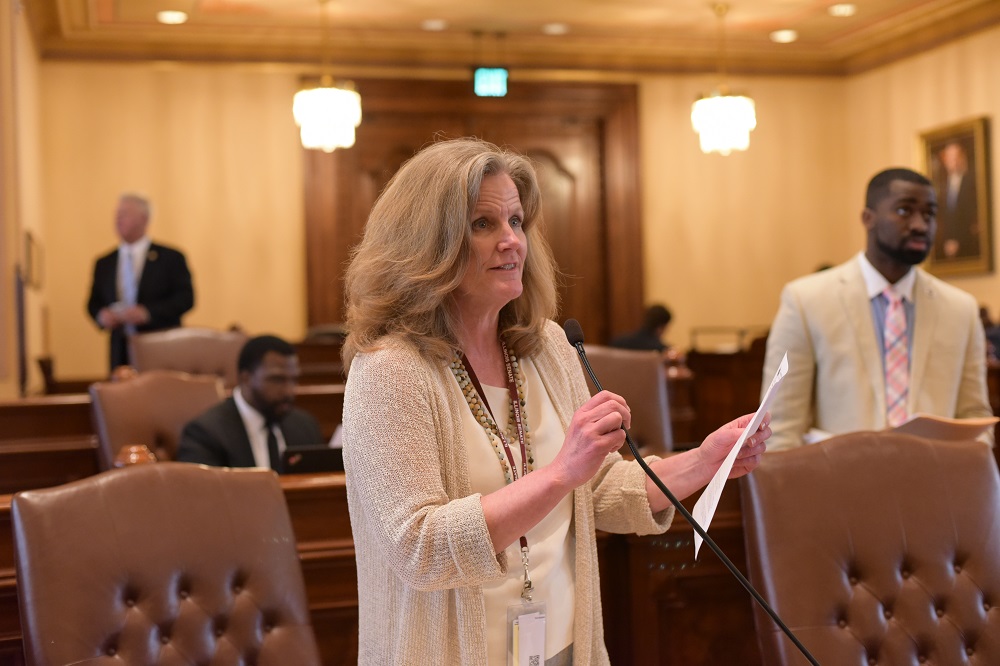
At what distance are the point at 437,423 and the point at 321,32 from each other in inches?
306

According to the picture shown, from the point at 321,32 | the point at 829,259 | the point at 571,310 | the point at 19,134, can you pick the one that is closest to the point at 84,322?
the point at 19,134

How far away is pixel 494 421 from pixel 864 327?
5.86 ft

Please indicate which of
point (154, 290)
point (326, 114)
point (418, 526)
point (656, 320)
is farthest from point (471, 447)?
point (326, 114)

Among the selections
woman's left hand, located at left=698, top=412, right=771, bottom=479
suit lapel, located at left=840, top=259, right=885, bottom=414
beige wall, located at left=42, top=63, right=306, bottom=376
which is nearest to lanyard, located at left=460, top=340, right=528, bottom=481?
woman's left hand, located at left=698, top=412, right=771, bottom=479

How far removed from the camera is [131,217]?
21.9 feet

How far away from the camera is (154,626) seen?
1851 mm

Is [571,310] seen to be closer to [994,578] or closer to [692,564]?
[692,564]

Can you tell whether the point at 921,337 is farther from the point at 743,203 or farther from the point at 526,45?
the point at 743,203

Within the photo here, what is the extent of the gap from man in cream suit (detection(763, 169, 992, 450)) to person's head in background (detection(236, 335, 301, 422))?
68.1 inches

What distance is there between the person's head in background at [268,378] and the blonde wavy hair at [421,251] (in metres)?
2.26

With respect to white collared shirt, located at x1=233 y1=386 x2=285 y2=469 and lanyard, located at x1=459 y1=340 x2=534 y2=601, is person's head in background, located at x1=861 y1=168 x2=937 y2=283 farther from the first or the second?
white collared shirt, located at x1=233 y1=386 x2=285 y2=469

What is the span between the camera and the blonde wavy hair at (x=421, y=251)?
1.67m

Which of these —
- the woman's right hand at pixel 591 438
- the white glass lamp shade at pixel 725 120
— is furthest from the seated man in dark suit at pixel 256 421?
the white glass lamp shade at pixel 725 120

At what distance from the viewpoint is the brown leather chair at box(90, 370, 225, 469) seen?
3.84 m
